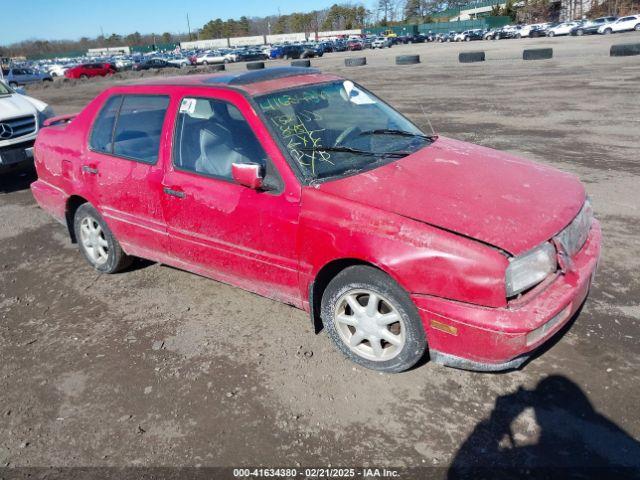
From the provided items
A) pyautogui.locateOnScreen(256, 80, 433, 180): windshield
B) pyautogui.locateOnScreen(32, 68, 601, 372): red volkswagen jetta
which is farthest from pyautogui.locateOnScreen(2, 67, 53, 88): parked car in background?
pyautogui.locateOnScreen(256, 80, 433, 180): windshield

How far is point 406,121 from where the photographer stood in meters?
4.19

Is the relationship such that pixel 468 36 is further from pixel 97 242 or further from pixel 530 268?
pixel 530 268

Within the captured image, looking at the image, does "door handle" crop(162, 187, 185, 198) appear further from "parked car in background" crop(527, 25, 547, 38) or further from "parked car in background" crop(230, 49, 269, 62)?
"parked car in background" crop(527, 25, 547, 38)

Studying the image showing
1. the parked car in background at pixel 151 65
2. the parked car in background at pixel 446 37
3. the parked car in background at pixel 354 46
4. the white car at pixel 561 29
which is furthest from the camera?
the parked car in background at pixel 446 37

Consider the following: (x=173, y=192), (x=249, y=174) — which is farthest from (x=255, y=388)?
(x=173, y=192)

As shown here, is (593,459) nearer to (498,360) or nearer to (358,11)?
(498,360)

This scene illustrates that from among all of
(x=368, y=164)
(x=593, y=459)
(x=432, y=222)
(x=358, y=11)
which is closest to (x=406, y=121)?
(x=368, y=164)

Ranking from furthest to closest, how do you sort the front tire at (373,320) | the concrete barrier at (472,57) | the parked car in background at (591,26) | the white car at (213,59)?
the white car at (213,59) → the parked car in background at (591,26) → the concrete barrier at (472,57) → the front tire at (373,320)

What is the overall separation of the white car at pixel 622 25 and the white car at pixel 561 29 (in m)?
4.39

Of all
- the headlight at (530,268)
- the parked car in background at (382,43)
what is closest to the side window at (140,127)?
the headlight at (530,268)

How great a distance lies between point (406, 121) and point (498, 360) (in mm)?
2255

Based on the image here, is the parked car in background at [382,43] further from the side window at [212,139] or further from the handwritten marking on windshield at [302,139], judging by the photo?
the handwritten marking on windshield at [302,139]

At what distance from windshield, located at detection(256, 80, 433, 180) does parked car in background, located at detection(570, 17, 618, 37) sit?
51905 millimetres

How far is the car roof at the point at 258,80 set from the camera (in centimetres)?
356
